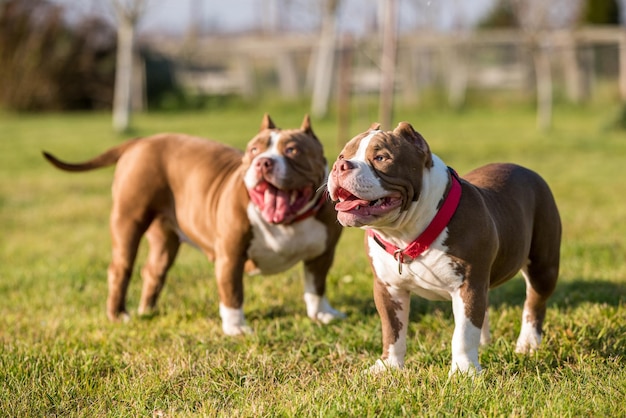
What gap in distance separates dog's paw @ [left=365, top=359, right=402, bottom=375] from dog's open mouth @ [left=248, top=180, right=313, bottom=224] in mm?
1161

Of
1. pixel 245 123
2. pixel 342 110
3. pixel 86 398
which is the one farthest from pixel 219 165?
pixel 245 123

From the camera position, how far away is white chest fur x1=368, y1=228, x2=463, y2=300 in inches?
149

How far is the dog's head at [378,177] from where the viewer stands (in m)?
3.51

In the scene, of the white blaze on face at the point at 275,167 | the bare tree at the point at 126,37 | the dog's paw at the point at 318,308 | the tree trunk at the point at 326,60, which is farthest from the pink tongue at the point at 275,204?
the tree trunk at the point at 326,60

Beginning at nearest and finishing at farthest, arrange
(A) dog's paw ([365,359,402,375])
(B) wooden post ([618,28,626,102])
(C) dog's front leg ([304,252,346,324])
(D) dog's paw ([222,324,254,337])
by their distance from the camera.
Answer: (A) dog's paw ([365,359,402,375]) → (D) dog's paw ([222,324,254,337]) → (C) dog's front leg ([304,252,346,324]) → (B) wooden post ([618,28,626,102])

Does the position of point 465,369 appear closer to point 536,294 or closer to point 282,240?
point 536,294

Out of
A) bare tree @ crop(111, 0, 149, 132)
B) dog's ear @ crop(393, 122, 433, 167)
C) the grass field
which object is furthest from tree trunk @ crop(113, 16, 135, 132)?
dog's ear @ crop(393, 122, 433, 167)

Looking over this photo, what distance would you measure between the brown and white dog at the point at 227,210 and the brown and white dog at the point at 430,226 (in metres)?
1.00

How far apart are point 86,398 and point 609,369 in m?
2.36

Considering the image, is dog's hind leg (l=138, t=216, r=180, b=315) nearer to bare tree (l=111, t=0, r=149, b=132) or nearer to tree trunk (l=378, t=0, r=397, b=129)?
tree trunk (l=378, t=0, r=397, b=129)

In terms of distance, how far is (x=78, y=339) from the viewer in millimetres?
4969

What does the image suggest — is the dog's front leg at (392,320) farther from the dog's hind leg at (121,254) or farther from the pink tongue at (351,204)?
the dog's hind leg at (121,254)

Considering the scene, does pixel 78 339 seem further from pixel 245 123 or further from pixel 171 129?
pixel 245 123

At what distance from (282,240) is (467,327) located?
5.10 feet
